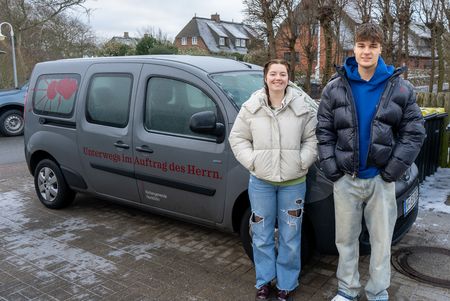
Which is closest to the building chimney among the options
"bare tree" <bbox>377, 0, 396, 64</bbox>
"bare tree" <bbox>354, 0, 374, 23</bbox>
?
"bare tree" <bbox>354, 0, 374, 23</bbox>

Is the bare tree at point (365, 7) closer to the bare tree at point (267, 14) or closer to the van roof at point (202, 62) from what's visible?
the bare tree at point (267, 14)

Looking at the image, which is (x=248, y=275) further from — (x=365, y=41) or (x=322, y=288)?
(x=365, y=41)

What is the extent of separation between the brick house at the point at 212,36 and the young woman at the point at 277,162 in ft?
179

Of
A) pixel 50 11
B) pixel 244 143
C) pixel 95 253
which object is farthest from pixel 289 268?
pixel 50 11

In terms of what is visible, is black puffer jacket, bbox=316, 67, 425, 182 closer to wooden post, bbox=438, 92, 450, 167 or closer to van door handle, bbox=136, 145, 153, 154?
van door handle, bbox=136, 145, 153, 154

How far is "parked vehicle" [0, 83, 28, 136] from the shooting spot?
12.3m

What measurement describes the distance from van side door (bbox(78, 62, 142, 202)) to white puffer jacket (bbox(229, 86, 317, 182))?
5.48 ft

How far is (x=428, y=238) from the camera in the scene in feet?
14.4

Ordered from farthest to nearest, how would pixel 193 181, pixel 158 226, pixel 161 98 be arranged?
1. pixel 158 226
2. pixel 161 98
3. pixel 193 181

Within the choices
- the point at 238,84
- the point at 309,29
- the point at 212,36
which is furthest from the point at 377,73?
the point at 212,36

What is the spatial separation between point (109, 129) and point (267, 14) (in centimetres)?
901

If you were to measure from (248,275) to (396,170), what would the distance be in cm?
157

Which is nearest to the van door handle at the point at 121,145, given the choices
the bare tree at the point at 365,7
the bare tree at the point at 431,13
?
the bare tree at the point at 365,7

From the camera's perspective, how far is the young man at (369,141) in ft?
8.87
